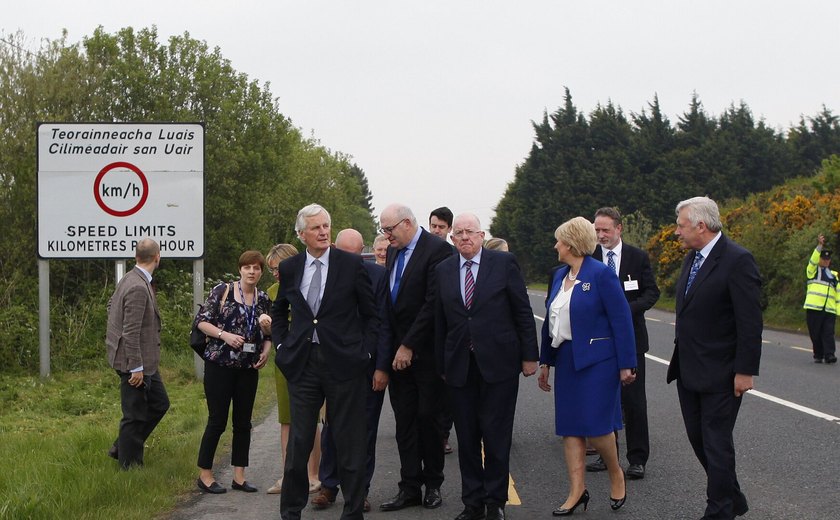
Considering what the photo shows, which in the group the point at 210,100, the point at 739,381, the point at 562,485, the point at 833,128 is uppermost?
the point at 833,128

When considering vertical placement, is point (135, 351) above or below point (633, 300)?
below

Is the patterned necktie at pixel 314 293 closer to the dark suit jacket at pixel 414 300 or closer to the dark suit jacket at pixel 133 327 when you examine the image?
the dark suit jacket at pixel 414 300

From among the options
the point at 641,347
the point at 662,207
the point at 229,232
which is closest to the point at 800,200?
the point at 229,232

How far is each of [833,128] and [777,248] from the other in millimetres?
48568

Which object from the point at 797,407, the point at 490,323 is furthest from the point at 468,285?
→ the point at 797,407

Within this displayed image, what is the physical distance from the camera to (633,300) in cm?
858

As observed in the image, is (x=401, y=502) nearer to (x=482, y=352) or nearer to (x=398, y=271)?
(x=482, y=352)

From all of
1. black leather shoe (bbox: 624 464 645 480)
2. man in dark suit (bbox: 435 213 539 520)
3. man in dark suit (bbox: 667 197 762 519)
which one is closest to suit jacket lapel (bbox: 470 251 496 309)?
man in dark suit (bbox: 435 213 539 520)

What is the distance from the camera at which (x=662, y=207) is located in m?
75.1

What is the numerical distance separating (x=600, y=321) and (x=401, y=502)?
73.8 inches

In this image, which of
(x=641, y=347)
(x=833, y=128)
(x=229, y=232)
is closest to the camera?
(x=641, y=347)

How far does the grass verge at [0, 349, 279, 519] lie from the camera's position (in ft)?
21.1

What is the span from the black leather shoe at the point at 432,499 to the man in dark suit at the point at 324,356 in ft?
2.91

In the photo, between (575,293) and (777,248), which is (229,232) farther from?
(575,293)
